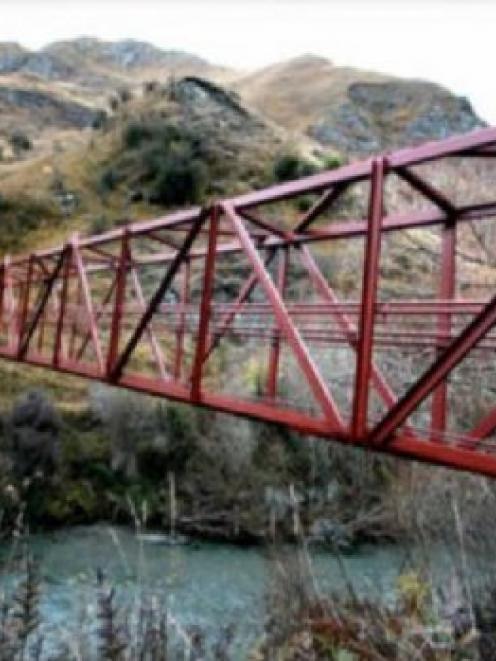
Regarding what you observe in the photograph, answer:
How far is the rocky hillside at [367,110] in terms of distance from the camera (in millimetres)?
74938

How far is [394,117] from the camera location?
82188mm

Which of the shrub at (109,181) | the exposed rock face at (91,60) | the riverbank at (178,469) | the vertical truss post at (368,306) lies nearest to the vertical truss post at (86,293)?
the vertical truss post at (368,306)

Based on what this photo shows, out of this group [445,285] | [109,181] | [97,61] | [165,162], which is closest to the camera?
[445,285]

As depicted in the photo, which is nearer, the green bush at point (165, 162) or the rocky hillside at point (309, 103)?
the green bush at point (165, 162)

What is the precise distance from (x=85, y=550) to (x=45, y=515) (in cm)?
288

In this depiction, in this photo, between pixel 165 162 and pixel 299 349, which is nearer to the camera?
pixel 299 349

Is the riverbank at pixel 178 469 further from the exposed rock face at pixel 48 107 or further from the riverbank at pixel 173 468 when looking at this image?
the exposed rock face at pixel 48 107

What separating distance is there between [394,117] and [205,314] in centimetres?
7759

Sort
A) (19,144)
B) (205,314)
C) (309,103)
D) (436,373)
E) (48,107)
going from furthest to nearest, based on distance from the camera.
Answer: (48,107)
(309,103)
(19,144)
(205,314)
(436,373)

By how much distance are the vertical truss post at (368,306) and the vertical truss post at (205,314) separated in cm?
204

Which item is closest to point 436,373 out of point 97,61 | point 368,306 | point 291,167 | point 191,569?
point 368,306

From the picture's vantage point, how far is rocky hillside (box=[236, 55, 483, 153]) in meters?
74.9

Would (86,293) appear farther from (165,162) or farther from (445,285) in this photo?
(165,162)

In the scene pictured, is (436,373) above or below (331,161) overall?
below
